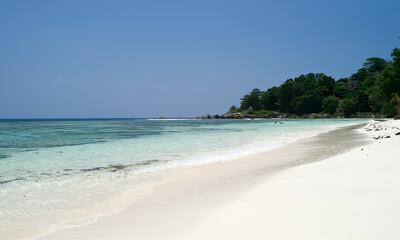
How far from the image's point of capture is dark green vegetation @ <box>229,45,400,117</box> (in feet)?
285

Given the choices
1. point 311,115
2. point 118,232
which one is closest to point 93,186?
point 118,232

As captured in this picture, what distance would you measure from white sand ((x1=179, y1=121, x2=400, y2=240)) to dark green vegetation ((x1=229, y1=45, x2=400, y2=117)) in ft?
230

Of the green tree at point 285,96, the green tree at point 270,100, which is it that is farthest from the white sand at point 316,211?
Answer: the green tree at point 270,100

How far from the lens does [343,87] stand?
104562 millimetres

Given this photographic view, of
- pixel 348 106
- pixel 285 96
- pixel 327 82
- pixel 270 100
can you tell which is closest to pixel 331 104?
pixel 348 106

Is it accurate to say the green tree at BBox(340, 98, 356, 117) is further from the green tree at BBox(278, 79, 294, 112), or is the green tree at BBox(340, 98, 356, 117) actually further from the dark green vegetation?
the green tree at BBox(278, 79, 294, 112)

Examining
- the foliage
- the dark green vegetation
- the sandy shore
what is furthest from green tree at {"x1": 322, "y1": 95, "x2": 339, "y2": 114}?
the sandy shore

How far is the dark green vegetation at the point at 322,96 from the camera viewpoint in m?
86.8

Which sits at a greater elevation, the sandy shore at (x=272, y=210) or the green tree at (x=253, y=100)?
the green tree at (x=253, y=100)

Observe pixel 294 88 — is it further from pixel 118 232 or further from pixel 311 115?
pixel 118 232

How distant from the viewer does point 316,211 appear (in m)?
3.61

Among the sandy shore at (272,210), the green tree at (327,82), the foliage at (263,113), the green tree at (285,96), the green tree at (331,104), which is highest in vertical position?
the green tree at (327,82)

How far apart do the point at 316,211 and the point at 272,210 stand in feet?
1.93

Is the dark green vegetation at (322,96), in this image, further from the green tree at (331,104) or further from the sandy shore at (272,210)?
the sandy shore at (272,210)
